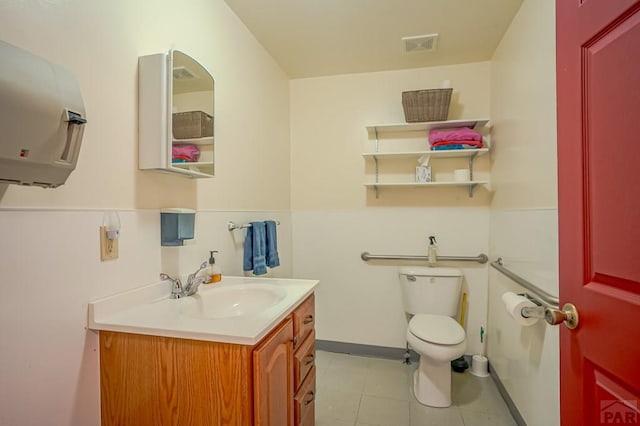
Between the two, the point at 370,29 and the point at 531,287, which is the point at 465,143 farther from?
the point at 531,287

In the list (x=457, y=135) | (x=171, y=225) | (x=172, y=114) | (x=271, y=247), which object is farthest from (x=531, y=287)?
(x=172, y=114)

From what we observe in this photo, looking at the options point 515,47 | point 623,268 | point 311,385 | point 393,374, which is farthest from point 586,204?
point 393,374

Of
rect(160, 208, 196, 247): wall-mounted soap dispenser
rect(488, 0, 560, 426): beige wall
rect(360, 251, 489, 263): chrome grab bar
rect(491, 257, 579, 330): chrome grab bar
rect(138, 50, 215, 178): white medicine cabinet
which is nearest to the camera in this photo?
rect(491, 257, 579, 330): chrome grab bar

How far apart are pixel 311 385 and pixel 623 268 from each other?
51.0 inches

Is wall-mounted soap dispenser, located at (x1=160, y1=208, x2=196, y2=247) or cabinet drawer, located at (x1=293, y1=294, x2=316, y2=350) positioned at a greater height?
wall-mounted soap dispenser, located at (x1=160, y1=208, x2=196, y2=247)

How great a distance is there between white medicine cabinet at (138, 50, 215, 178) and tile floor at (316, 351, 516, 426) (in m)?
1.60

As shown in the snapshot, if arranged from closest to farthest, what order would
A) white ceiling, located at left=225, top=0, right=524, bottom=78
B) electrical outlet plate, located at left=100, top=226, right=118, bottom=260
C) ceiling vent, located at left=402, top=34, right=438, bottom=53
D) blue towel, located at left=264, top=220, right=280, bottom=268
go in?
electrical outlet plate, located at left=100, top=226, right=118, bottom=260
white ceiling, located at left=225, top=0, right=524, bottom=78
blue towel, located at left=264, top=220, right=280, bottom=268
ceiling vent, located at left=402, top=34, right=438, bottom=53

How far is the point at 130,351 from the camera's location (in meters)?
0.96

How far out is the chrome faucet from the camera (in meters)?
1.27

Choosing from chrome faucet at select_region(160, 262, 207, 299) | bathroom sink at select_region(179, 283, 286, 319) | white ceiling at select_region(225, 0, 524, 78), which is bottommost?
bathroom sink at select_region(179, 283, 286, 319)

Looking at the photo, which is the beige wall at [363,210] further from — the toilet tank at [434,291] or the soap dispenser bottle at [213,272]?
the soap dispenser bottle at [213,272]

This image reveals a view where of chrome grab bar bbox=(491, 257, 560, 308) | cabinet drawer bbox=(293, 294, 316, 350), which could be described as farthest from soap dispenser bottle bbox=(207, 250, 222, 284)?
chrome grab bar bbox=(491, 257, 560, 308)

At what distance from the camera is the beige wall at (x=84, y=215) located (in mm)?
799

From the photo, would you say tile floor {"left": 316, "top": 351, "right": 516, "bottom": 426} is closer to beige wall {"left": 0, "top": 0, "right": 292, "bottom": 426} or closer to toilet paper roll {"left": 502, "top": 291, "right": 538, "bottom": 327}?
toilet paper roll {"left": 502, "top": 291, "right": 538, "bottom": 327}
